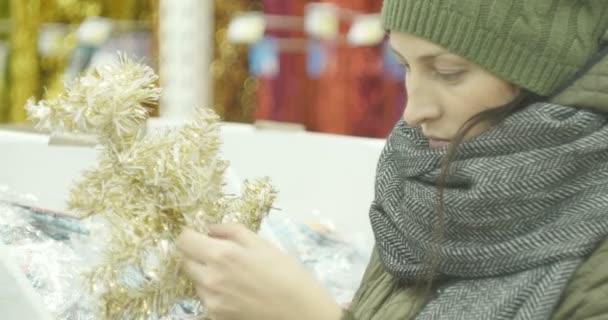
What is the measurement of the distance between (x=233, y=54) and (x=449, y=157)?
1776mm

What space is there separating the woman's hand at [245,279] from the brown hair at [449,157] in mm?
124

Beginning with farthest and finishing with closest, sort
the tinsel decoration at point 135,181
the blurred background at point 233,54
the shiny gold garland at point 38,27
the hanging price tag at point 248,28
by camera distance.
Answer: the shiny gold garland at point 38,27, the hanging price tag at point 248,28, the blurred background at point 233,54, the tinsel decoration at point 135,181

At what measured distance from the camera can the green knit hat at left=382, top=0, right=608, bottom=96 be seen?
0.88 m

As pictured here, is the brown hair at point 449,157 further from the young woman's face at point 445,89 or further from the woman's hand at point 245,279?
the woman's hand at point 245,279

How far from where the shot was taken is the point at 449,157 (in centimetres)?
90

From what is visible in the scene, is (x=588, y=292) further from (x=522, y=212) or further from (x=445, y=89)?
(x=445, y=89)

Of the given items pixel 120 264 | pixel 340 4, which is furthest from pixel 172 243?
pixel 340 4

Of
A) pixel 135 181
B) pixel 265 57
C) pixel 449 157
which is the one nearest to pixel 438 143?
pixel 449 157

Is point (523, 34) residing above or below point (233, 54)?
above

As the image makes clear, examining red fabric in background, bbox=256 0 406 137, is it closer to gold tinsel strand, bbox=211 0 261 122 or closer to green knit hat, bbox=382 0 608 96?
gold tinsel strand, bbox=211 0 261 122

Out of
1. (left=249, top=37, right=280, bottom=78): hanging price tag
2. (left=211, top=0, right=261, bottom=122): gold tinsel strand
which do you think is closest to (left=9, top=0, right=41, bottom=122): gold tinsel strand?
(left=211, top=0, right=261, bottom=122): gold tinsel strand

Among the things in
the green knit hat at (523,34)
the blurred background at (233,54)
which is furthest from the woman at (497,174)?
the blurred background at (233,54)

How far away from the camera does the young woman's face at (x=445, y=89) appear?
0.89 meters

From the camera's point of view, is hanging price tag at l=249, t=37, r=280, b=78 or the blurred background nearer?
the blurred background
